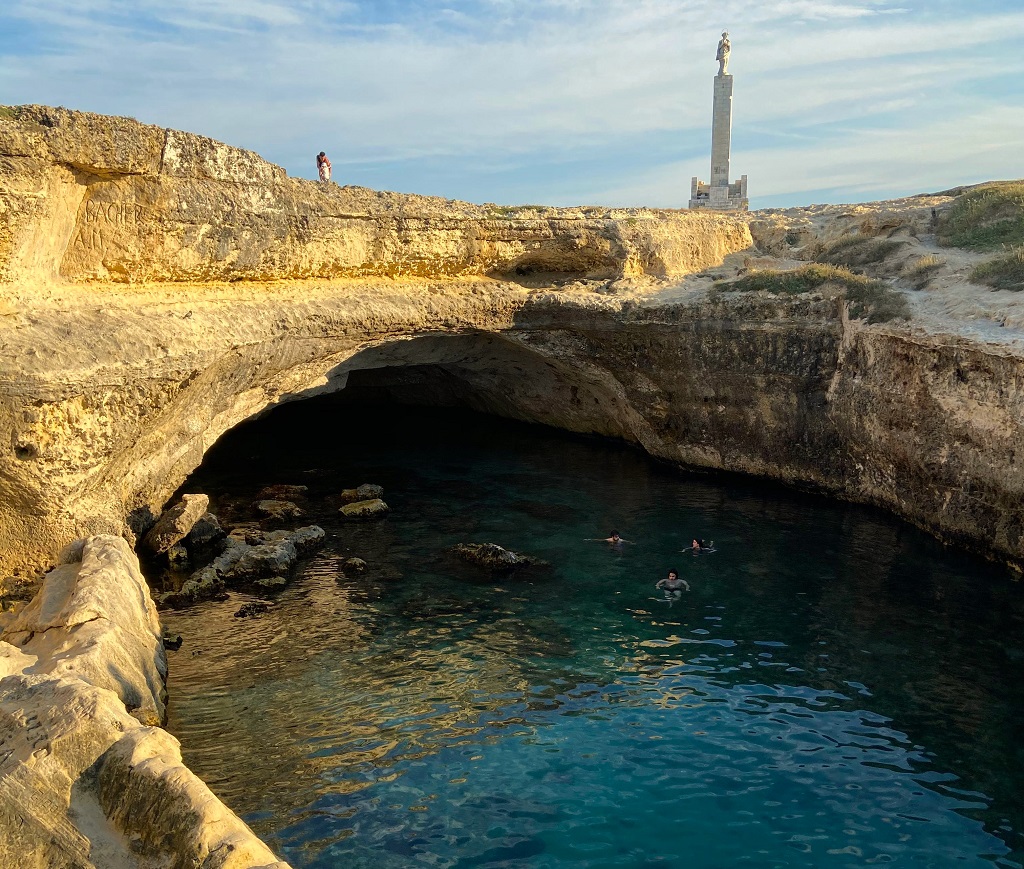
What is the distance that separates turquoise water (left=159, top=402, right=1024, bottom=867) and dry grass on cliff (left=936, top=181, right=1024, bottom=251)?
27.5 ft

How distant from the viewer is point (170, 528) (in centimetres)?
1650

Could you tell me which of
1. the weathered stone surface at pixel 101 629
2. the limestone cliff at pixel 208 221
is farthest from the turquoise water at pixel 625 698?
the limestone cliff at pixel 208 221

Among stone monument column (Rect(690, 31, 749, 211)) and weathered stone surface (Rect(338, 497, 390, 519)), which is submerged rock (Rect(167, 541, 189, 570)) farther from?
stone monument column (Rect(690, 31, 749, 211))

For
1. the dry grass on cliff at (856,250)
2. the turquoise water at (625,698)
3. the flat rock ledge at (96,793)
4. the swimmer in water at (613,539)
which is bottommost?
the turquoise water at (625,698)

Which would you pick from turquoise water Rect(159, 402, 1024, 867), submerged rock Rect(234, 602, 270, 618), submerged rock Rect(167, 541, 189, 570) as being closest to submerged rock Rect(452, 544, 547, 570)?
turquoise water Rect(159, 402, 1024, 867)

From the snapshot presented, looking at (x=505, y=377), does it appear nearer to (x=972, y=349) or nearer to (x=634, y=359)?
(x=634, y=359)

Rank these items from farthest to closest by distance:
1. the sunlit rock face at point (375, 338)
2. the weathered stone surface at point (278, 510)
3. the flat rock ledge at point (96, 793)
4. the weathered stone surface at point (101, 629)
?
the weathered stone surface at point (278, 510) < the sunlit rock face at point (375, 338) < the weathered stone surface at point (101, 629) < the flat rock ledge at point (96, 793)

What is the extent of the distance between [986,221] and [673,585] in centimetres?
1488

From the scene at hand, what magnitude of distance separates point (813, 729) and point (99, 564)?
31.3ft

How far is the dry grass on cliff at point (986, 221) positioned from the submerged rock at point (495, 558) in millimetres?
13843

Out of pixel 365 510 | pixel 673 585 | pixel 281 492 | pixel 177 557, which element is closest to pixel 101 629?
pixel 177 557

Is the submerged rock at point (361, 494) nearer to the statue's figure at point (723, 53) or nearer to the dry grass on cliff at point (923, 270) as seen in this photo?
the dry grass on cliff at point (923, 270)

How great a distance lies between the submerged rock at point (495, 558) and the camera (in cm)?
1606

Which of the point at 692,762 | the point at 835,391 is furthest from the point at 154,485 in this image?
the point at 835,391
